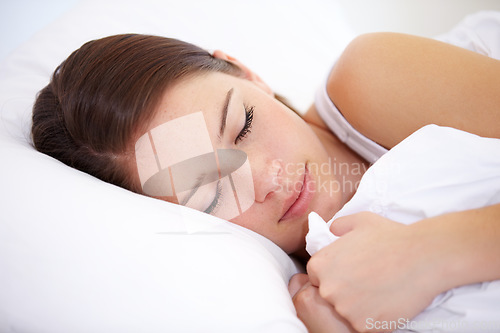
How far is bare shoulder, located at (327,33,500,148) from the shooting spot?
762 millimetres

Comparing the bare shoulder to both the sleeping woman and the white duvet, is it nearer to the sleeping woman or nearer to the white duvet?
the sleeping woman

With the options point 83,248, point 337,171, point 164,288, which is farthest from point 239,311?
point 337,171

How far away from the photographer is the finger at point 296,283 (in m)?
0.71

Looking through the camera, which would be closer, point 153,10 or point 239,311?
point 239,311

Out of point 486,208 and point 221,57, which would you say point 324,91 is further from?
point 486,208

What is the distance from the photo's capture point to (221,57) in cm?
95

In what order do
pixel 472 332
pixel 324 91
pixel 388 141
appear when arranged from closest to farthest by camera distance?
1. pixel 472 332
2. pixel 388 141
3. pixel 324 91

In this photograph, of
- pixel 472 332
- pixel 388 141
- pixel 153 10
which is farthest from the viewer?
pixel 153 10

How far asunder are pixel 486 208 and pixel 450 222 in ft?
0.21

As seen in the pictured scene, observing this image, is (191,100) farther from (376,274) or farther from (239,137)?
(376,274)

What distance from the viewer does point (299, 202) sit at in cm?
75

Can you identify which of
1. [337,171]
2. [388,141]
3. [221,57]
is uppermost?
[221,57]

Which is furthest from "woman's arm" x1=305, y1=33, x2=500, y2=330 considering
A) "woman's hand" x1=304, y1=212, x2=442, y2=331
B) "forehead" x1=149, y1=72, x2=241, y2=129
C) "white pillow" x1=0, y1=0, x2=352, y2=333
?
"forehead" x1=149, y1=72, x2=241, y2=129

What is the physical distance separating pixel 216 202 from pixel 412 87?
1.66ft
